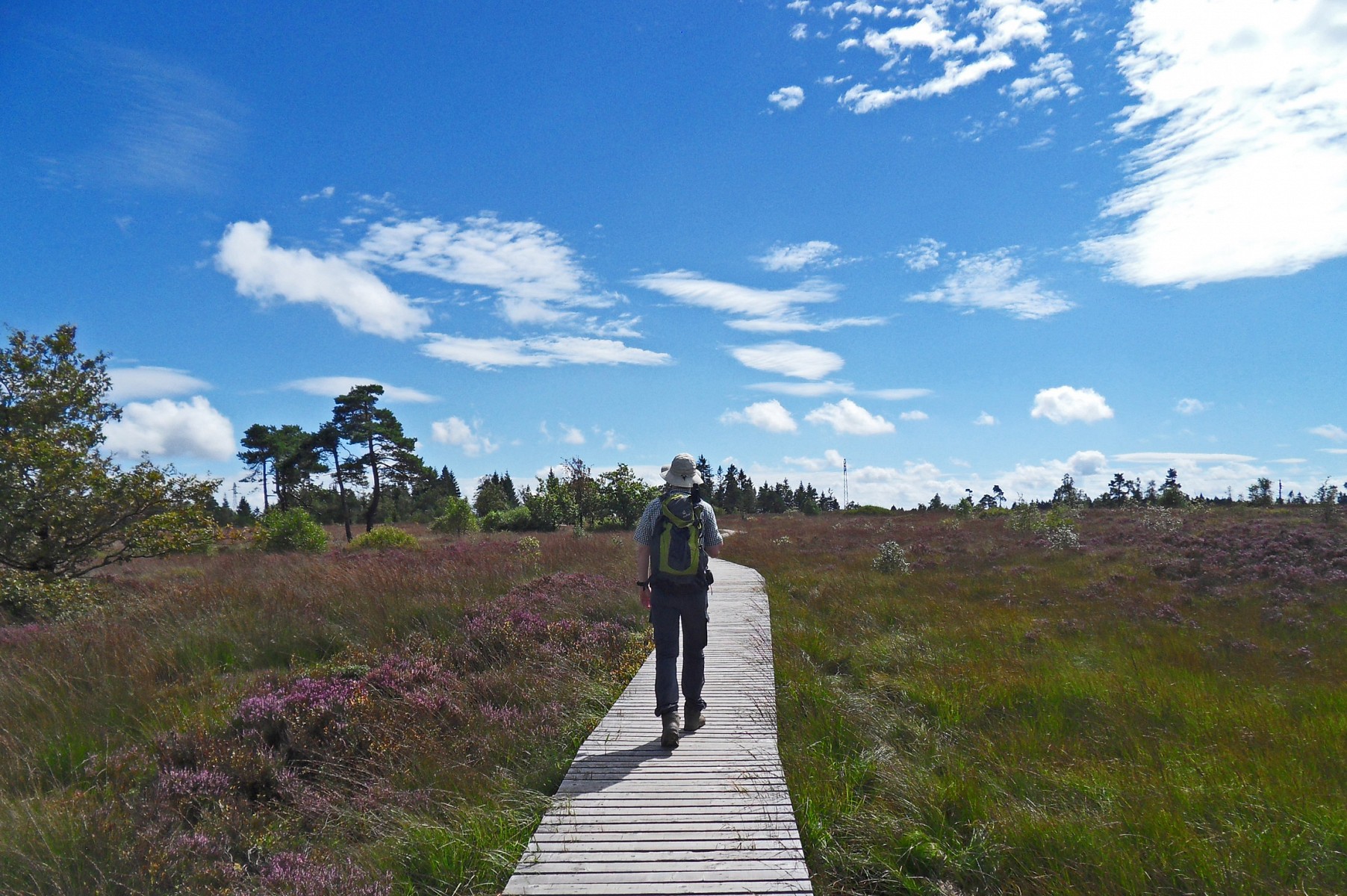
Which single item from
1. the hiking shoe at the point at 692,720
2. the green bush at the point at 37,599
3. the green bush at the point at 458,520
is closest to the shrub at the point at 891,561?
the hiking shoe at the point at 692,720

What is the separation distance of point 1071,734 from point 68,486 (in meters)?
15.3

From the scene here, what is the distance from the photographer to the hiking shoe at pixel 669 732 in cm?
524

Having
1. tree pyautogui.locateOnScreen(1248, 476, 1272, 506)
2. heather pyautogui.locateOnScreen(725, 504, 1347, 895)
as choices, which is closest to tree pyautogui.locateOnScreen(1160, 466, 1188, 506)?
tree pyautogui.locateOnScreen(1248, 476, 1272, 506)

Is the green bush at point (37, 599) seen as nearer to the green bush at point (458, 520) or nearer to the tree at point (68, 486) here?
the tree at point (68, 486)

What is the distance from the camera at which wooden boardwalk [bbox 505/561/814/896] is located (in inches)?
136

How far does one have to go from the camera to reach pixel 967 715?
6152mm

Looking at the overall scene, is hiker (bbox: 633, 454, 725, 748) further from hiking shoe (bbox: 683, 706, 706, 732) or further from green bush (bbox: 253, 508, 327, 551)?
green bush (bbox: 253, 508, 327, 551)

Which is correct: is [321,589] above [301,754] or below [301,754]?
above

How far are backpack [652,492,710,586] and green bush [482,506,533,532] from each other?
119ft

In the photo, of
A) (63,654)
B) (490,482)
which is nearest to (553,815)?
(63,654)

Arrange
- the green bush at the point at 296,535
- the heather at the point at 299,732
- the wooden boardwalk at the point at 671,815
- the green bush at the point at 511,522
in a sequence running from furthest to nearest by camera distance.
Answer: the green bush at the point at 511,522 → the green bush at the point at 296,535 → the heather at the point at 299,732 → the wooden boardwalk at the point at 671,815

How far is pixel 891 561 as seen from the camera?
17938 millimetres

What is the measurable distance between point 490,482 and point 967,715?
7337 centimetres

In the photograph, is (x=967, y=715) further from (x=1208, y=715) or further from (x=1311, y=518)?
(x=1311, y=518)
